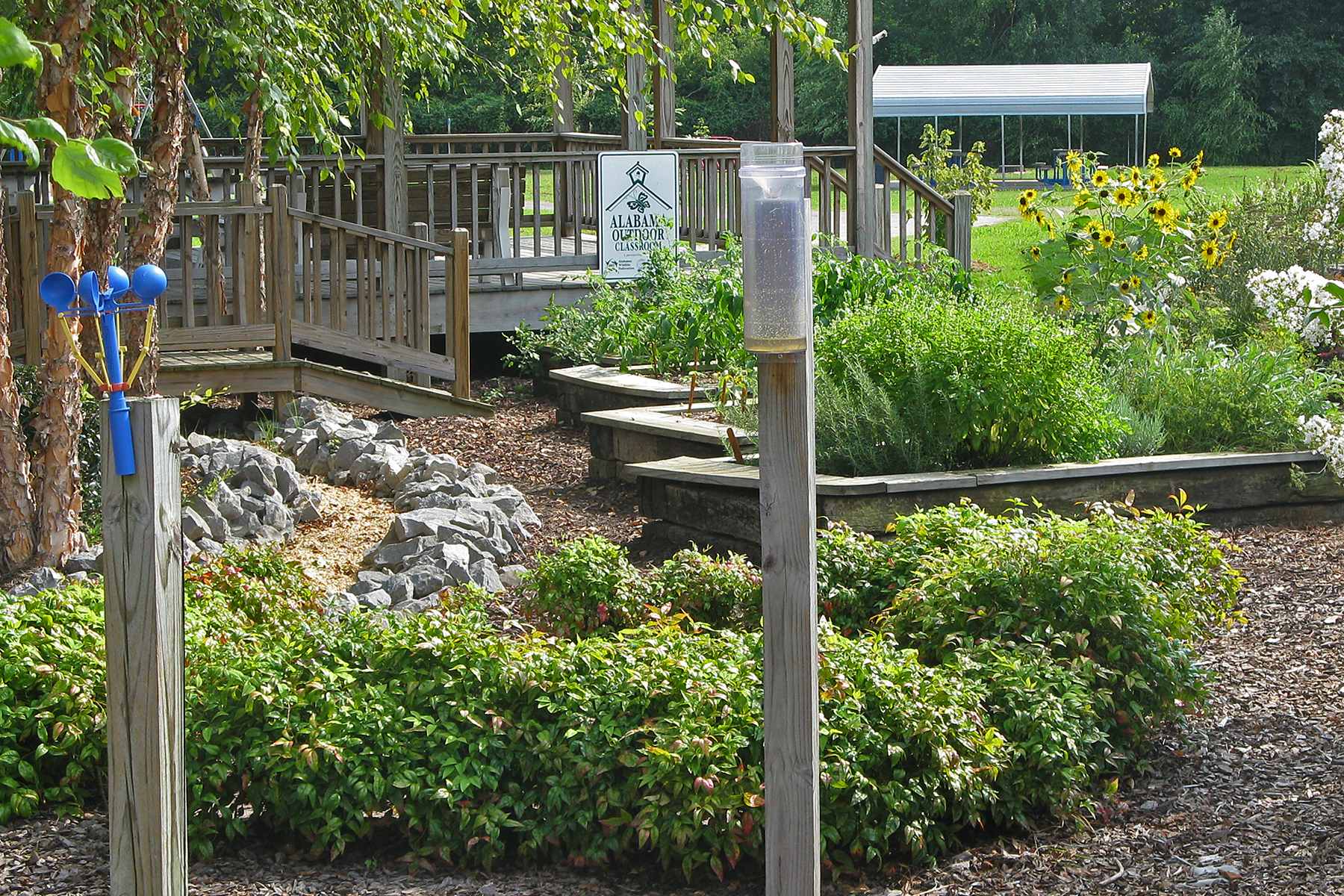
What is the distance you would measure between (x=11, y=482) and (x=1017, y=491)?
400 centimetres

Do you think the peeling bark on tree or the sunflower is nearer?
the peeling bark on tree

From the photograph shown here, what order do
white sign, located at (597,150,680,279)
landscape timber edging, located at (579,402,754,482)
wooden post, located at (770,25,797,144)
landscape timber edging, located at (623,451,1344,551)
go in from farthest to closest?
1. wooden post, located at (770,25,797,144)
2. white sign, located at (597,150,680,279)
3. landscape timber edging, located at (579,402,754,482)
4. landscape timber edging, located at (623,451,1344,551)

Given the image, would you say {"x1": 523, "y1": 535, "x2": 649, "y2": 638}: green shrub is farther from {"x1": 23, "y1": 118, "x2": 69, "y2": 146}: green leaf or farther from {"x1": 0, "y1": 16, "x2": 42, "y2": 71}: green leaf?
{"x1": 0, "y1": 16, "x2": 42, "y2": 71}: green leaf

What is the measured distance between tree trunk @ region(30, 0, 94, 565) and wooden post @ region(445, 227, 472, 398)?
3.39 m

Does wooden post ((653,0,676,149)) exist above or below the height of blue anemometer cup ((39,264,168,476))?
above

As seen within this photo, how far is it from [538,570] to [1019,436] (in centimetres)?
249

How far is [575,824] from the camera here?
2.99 meters

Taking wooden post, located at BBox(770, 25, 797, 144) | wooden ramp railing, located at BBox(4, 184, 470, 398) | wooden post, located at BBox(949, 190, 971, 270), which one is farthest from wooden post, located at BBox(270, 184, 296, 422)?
wooden post, located at BBox(949, 190, 971, 270)

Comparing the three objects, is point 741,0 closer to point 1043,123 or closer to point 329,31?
point 329,31

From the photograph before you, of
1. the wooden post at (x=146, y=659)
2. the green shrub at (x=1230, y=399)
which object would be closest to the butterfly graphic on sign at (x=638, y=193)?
the green shrub at (x=1230, y=399)

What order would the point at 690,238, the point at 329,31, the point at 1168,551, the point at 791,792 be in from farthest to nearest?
the point at 690,238
the point at 329,31
the point at 1168,551
the point at 791,792

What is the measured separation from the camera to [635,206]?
9.91 m

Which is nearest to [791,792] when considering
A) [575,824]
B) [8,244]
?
[575,824]

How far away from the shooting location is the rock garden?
9.77 feet
